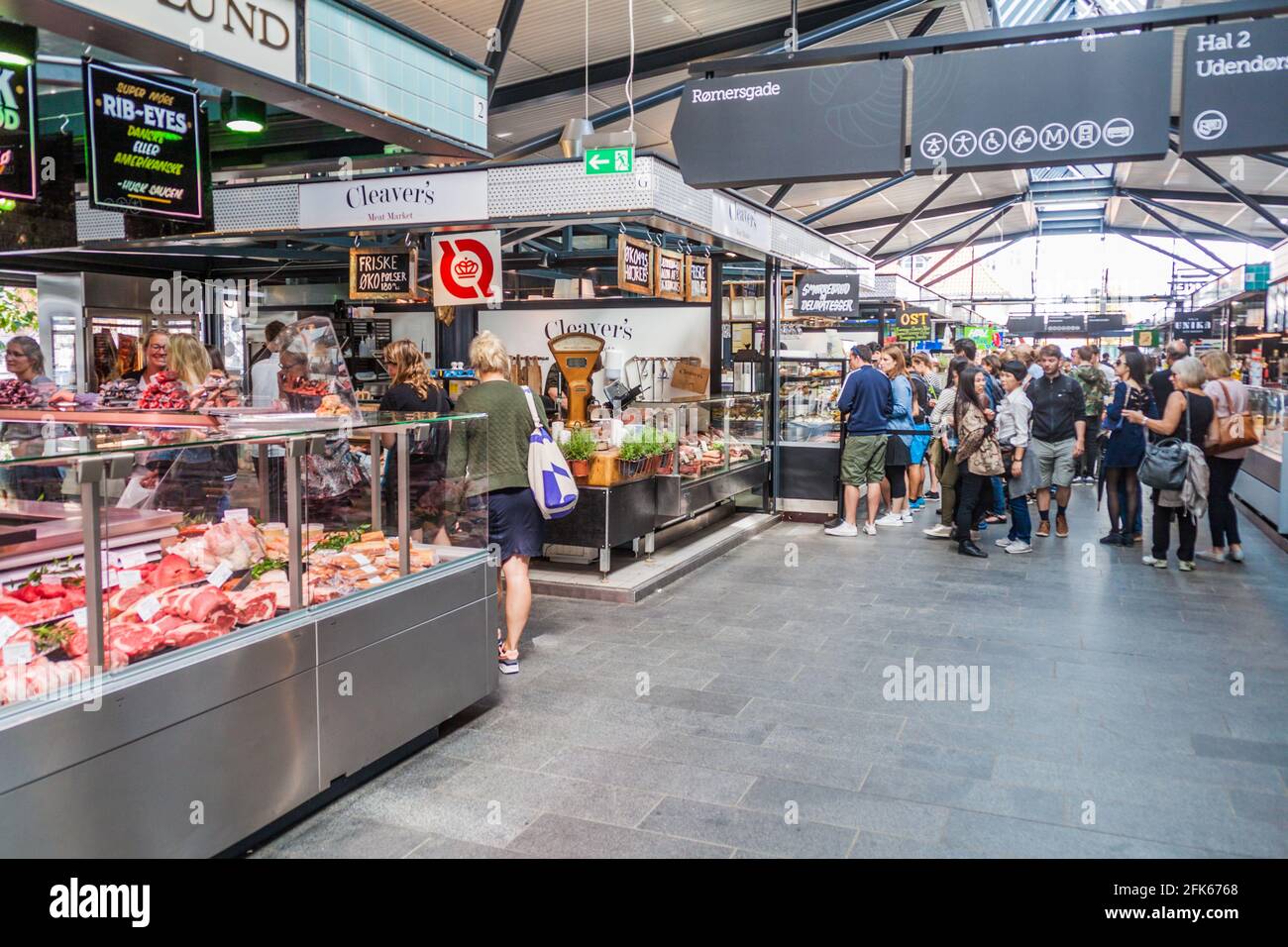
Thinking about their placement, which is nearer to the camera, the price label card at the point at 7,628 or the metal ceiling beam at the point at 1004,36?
the price label card at the point at 7,628

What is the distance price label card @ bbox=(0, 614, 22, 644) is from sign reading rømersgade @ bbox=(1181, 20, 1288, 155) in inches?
197

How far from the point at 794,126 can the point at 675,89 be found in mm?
4890

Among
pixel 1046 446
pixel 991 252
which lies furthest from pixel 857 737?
pixel 991 252

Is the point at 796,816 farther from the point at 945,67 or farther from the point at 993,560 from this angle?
the point at 993,560

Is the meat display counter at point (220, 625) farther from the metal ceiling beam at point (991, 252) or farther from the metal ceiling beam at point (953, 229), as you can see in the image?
the metal ceiling beam at point (991, 252)

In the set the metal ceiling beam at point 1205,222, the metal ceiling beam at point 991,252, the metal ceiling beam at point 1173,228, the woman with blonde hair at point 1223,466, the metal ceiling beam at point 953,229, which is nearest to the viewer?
the woman with blonde hair at point 1223,466

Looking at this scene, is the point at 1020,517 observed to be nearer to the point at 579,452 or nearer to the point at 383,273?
the point at 579,452

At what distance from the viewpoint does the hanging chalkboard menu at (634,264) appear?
24.8 feet

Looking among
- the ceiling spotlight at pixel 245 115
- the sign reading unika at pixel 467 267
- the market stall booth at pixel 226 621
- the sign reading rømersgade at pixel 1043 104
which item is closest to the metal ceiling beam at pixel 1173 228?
the sign reading unika at pixel 467 267

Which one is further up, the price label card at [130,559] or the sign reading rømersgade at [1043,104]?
the sign reading rømersgade at [1043,104]

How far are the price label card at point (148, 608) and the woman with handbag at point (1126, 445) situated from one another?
24.9ft
